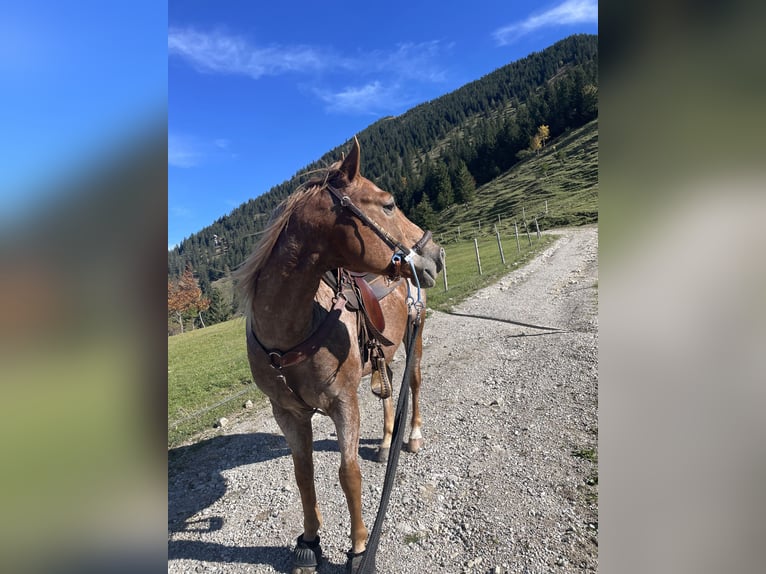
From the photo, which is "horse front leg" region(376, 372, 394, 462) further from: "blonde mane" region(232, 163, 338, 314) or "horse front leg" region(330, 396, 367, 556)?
"blonde mane" region(232, 163, 338, 314)

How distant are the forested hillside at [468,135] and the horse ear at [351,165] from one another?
2935 cm

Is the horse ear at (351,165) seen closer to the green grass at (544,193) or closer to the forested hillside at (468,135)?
the forested hillside at (468,135)

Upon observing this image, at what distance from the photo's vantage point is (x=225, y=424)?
638 centimetres

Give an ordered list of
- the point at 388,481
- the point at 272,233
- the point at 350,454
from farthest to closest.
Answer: the point at 350,454 → the point at 388,481 → the point at 272,233

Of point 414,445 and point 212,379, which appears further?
point 212,379

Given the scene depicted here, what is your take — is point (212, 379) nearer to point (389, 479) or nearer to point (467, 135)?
point (389, 479)

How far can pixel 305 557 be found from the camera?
326 cm

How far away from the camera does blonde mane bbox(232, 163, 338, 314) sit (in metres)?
2.57

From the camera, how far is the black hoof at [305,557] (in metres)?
3.25

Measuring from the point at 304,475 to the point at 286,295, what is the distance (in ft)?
5.42

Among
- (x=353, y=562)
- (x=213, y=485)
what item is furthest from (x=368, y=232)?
→ (x=213, y=485)

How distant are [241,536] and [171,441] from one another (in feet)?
10.0
